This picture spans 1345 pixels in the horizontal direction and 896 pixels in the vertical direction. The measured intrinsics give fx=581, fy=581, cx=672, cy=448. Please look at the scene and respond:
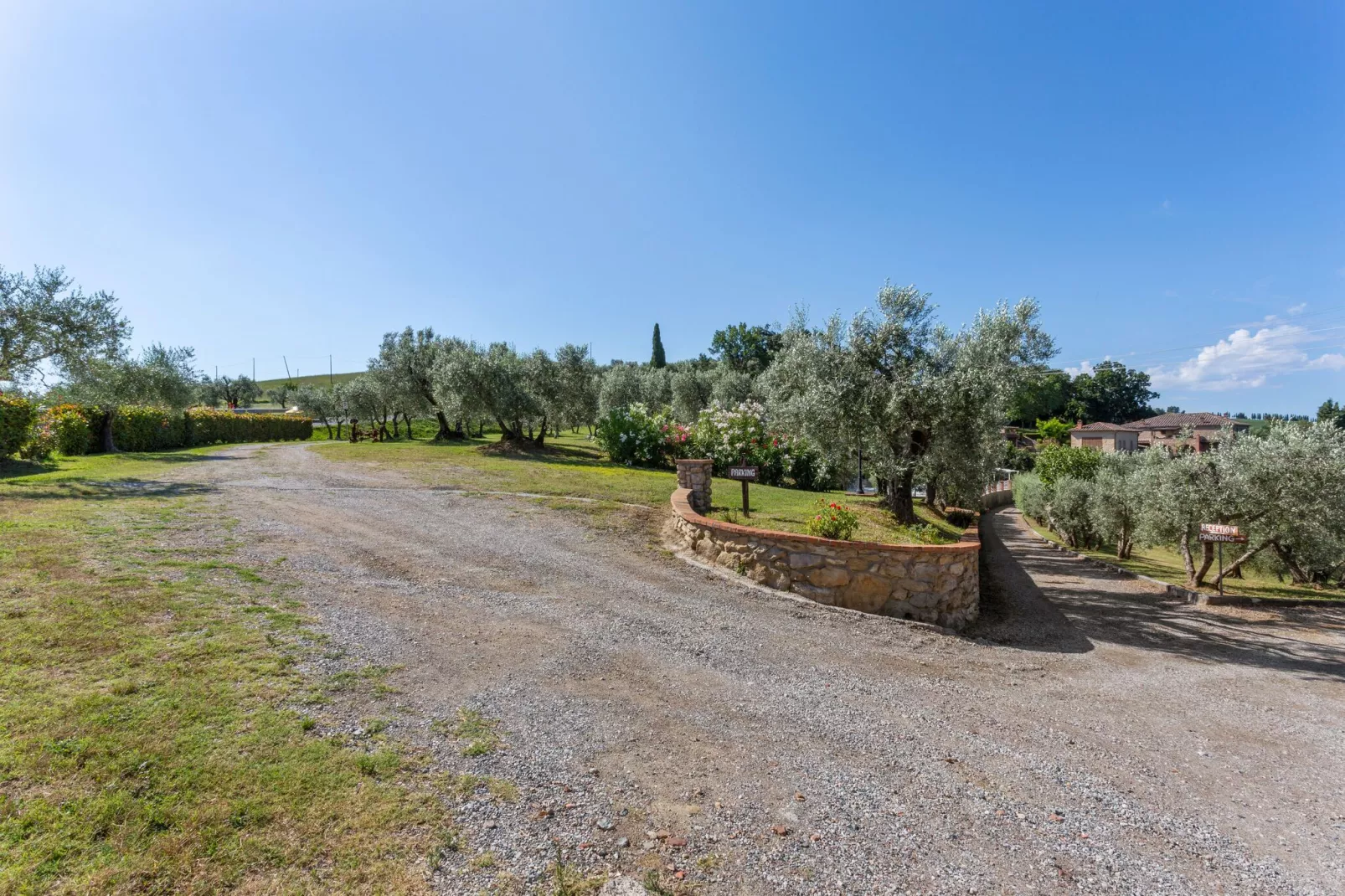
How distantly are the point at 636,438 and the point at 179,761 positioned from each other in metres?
19.7

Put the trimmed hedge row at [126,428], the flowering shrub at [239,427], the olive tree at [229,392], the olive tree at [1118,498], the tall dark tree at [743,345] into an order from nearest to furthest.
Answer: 1. the trimmed hedge row at [126,428]
2. the olive tree at [1118,498]
3. the flowering shrub at [239,427]
4. the tall dark tree at [743,345]
5. the olive tree at [229,392]

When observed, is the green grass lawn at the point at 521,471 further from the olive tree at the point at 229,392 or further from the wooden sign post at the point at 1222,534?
the olive tree at the point at 229,392

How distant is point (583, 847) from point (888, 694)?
349cm

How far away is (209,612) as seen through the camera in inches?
211

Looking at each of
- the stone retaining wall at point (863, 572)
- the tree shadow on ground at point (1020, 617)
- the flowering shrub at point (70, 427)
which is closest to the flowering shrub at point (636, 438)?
the tree shadow on ground at point (1020, 617)

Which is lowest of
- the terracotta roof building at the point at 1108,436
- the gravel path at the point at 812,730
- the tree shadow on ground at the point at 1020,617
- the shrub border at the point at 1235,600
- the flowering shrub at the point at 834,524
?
the shrub border at the point at 1235,600

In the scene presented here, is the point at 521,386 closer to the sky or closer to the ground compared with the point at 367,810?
closer to the sky

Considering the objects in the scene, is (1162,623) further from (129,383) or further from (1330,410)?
(1330,410)

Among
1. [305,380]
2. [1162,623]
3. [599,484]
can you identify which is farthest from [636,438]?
[305,380]

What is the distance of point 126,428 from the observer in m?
22.0

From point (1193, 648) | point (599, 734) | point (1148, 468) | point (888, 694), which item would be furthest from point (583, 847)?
point (1148, 468)

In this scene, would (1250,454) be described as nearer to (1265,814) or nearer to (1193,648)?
(1193,648)

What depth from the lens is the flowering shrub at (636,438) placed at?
890 inches

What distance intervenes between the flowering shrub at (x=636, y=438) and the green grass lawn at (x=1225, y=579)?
51.0 ft
